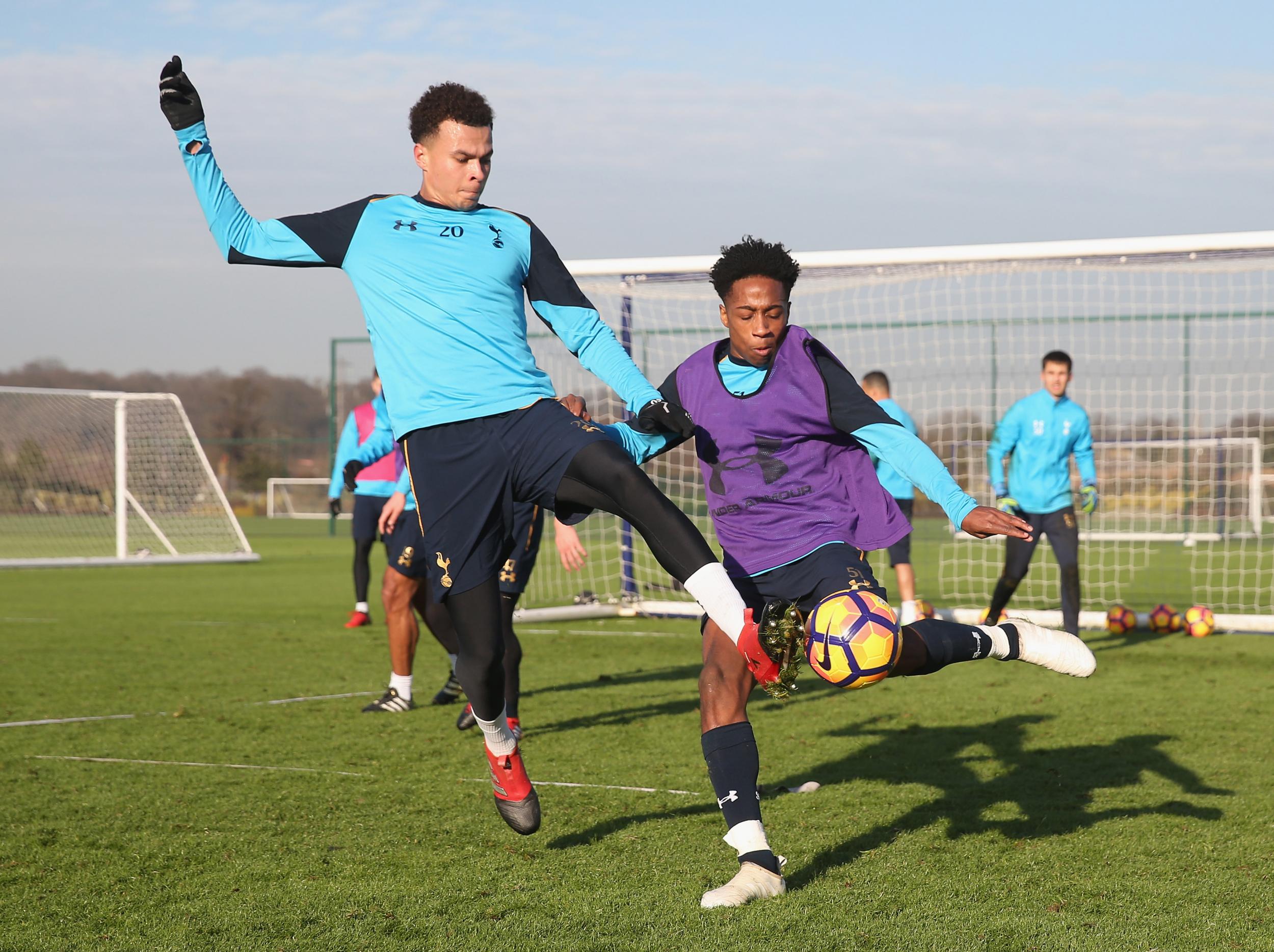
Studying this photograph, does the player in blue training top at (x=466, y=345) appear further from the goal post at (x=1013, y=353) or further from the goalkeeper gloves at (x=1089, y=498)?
the goalkeeper gloves at (x=1089, y=498)

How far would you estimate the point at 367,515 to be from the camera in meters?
11.4

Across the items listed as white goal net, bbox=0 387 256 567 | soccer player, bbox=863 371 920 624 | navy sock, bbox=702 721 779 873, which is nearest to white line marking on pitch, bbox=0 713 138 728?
navy sock, bbox=702 721 779 873

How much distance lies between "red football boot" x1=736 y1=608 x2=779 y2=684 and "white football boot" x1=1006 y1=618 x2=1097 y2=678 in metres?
1.08

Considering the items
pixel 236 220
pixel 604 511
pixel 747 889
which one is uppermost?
pixel 236 220

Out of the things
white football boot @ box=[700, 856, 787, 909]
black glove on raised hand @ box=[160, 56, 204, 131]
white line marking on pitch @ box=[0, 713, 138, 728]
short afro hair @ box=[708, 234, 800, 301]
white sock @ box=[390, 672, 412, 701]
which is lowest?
white line marking on pitch @ box=[0, 713, 138, 728]

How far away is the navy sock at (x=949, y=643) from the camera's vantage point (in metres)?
3.98

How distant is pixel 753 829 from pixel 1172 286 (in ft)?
31.3

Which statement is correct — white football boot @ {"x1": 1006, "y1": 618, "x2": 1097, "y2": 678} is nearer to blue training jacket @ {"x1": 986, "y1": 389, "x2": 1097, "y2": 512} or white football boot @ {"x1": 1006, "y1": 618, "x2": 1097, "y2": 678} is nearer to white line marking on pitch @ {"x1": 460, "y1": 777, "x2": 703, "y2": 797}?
white line marking on pitch @ {"x1": 460, "y1": 777, "x2": 703, "y2": 797}

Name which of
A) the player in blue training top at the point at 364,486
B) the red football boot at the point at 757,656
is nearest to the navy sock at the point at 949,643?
the red football boot at the point at 757,656

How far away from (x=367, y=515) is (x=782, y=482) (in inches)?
306

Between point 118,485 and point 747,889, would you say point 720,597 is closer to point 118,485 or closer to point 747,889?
point 747,889

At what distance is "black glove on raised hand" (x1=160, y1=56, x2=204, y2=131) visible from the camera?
4043mm

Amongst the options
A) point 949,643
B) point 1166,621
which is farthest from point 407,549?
point 1166,621

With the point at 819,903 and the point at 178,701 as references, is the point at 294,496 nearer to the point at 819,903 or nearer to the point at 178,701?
the point at 178,701
